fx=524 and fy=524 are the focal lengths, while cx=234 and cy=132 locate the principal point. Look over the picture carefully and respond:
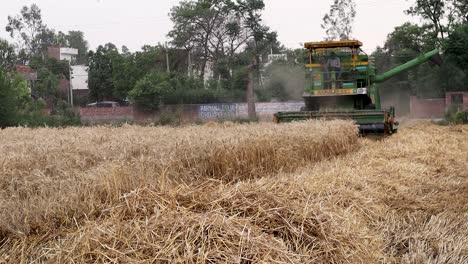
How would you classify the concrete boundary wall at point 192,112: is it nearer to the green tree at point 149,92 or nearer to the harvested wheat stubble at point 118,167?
the green tree at point 149,92

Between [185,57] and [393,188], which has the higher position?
[185,57]

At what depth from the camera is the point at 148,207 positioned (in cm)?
365

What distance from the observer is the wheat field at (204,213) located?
3.18m

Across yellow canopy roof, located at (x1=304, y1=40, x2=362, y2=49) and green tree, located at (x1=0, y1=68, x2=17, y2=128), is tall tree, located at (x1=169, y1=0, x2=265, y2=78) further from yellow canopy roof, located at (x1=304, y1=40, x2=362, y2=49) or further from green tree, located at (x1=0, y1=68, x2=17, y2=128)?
yellow canopy roof, located at (x1=304, y1=40, x2=362, y2=49)

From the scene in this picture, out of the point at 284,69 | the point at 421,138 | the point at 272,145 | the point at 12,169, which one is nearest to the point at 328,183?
the point at 272,145

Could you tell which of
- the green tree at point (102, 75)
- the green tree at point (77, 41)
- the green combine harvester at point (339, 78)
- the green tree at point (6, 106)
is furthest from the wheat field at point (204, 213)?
the green tree at point (77, 41)

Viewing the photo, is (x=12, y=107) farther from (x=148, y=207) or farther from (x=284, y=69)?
(x=148, y=207)

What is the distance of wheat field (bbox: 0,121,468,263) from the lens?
3180 millimetres

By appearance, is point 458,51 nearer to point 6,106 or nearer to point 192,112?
point 192,112

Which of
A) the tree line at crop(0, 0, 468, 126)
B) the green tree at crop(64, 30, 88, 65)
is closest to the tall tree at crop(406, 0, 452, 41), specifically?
the tree line at crop(0, 0, 468, 126)

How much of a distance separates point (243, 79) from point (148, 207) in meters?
35.9

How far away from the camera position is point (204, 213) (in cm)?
354

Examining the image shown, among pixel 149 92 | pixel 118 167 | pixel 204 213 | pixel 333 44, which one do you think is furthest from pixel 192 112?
pixel 204 213

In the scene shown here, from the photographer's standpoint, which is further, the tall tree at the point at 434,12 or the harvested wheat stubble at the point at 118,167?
the tall tree at the point at 434,12
